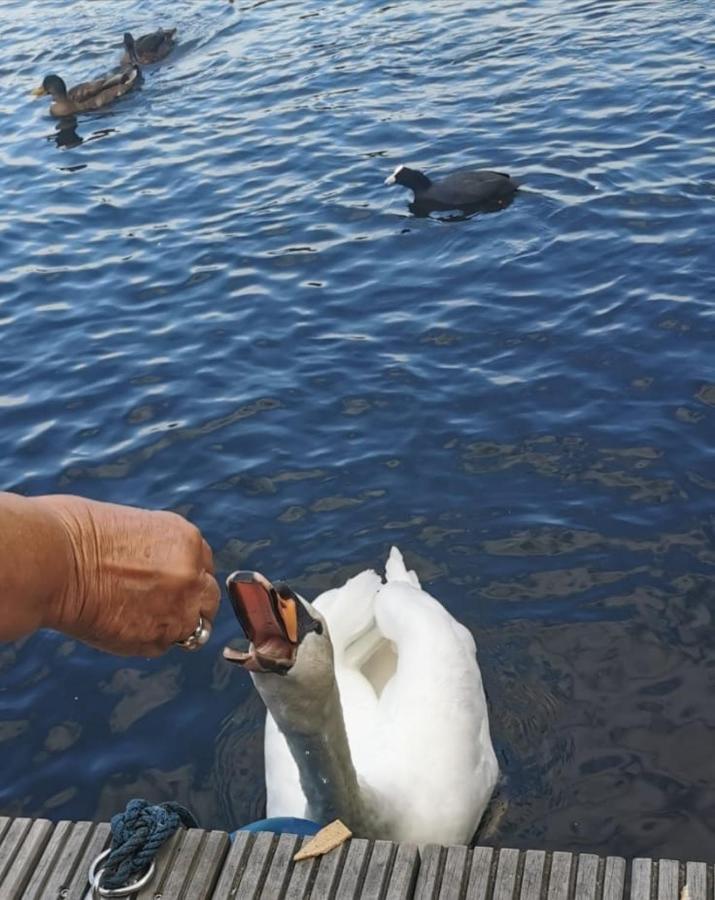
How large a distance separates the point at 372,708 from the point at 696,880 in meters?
2.13

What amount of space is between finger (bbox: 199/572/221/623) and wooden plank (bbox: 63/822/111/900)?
1.44 m

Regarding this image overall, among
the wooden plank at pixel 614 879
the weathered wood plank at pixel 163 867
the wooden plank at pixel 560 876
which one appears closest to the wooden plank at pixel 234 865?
the weathered wood plank at pixel 163 867

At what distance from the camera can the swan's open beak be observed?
361cm

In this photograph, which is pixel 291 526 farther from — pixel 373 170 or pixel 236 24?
pixel 236 24

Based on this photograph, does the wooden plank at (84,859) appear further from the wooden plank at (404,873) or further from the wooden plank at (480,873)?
the wooden plank at (480,873)

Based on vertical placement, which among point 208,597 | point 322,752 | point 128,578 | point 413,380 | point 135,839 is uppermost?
point 128,578

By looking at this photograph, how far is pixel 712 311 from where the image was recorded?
28.6 ft

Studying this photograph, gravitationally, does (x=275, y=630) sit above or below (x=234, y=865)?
above

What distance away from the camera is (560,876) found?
3.85 meters

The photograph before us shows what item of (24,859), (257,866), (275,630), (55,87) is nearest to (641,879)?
(257,866)

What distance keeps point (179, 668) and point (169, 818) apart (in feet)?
7.71

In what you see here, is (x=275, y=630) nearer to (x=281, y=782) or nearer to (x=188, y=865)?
(x=188, y=865)

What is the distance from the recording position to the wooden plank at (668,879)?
3746mm

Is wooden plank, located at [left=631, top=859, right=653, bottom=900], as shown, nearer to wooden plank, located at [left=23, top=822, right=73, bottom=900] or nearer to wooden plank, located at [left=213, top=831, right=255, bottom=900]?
wooden plank, located at [left=213, top=831, right=255, bottom=900]
